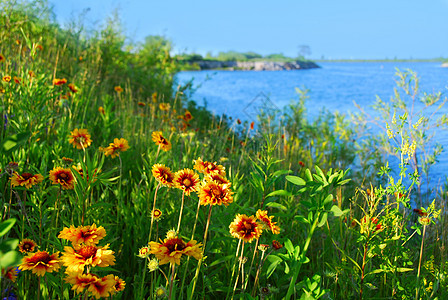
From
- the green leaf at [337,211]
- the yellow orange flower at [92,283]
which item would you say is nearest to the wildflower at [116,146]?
the yellow orange flower at [92,283]

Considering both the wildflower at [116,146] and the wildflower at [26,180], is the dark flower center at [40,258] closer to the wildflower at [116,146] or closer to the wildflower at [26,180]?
the wildflower at [26,180]

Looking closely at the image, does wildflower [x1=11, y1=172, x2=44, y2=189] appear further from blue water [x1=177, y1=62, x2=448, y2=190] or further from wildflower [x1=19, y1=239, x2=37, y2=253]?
blue water [x1=177, y1=62, x2=448, y2=190]

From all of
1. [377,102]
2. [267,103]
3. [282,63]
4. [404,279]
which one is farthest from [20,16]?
→ [282,63]

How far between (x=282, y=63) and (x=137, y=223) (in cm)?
2255

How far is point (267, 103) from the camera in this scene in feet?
15.8

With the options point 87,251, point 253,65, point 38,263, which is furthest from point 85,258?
point 253,65

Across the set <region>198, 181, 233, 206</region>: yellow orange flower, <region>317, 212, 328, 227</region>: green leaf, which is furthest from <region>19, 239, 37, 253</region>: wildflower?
<region>317, 212, 328, 227</region>: green leaf

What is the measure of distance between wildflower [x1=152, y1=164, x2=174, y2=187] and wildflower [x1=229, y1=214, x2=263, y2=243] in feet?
0.82

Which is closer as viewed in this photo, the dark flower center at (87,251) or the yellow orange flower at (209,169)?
Answer: the dark flower center at (87,251)

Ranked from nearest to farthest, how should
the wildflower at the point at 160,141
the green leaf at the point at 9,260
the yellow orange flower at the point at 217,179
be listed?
the green leaf at the point at 9,260
the yellow orange flower at the point at 217,179
the wildflower at the point at 160,141

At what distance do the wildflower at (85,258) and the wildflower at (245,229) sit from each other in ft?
0.98

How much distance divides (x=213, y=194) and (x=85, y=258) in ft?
1.06

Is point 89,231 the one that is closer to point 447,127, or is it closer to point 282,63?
point 447,127

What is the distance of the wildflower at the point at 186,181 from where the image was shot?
988 mm
